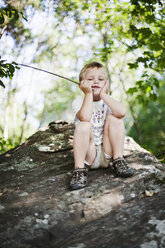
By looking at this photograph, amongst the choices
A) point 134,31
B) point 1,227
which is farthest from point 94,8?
point 1,227

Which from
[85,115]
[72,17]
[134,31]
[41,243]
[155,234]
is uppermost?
[72,17]

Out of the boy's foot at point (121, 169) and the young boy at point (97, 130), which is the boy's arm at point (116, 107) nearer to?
the young boy at point (97, 130)

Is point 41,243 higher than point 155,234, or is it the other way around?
point 155,234

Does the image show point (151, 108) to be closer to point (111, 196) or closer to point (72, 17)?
point (72, 17)

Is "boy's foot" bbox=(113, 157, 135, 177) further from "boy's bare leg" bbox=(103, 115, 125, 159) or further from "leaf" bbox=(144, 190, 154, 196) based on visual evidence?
"leaf" bbox=(144, 190, 154, 196)

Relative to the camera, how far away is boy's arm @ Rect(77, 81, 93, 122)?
107 inches

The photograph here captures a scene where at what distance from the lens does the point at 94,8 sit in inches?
222

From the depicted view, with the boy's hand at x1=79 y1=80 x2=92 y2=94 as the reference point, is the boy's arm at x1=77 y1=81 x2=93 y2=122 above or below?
below

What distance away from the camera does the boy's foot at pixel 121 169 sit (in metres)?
2.64

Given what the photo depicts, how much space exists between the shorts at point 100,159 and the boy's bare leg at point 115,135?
11 cm

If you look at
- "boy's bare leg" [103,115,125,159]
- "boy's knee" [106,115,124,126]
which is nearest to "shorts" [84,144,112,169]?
"boy's bare leg" [103,115,125,159]

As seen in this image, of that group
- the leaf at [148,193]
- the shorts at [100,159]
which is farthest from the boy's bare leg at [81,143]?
the leaf at [148,193]

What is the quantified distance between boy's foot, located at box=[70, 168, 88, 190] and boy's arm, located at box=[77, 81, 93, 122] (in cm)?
62

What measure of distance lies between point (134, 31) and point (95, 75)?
80.3 inches
